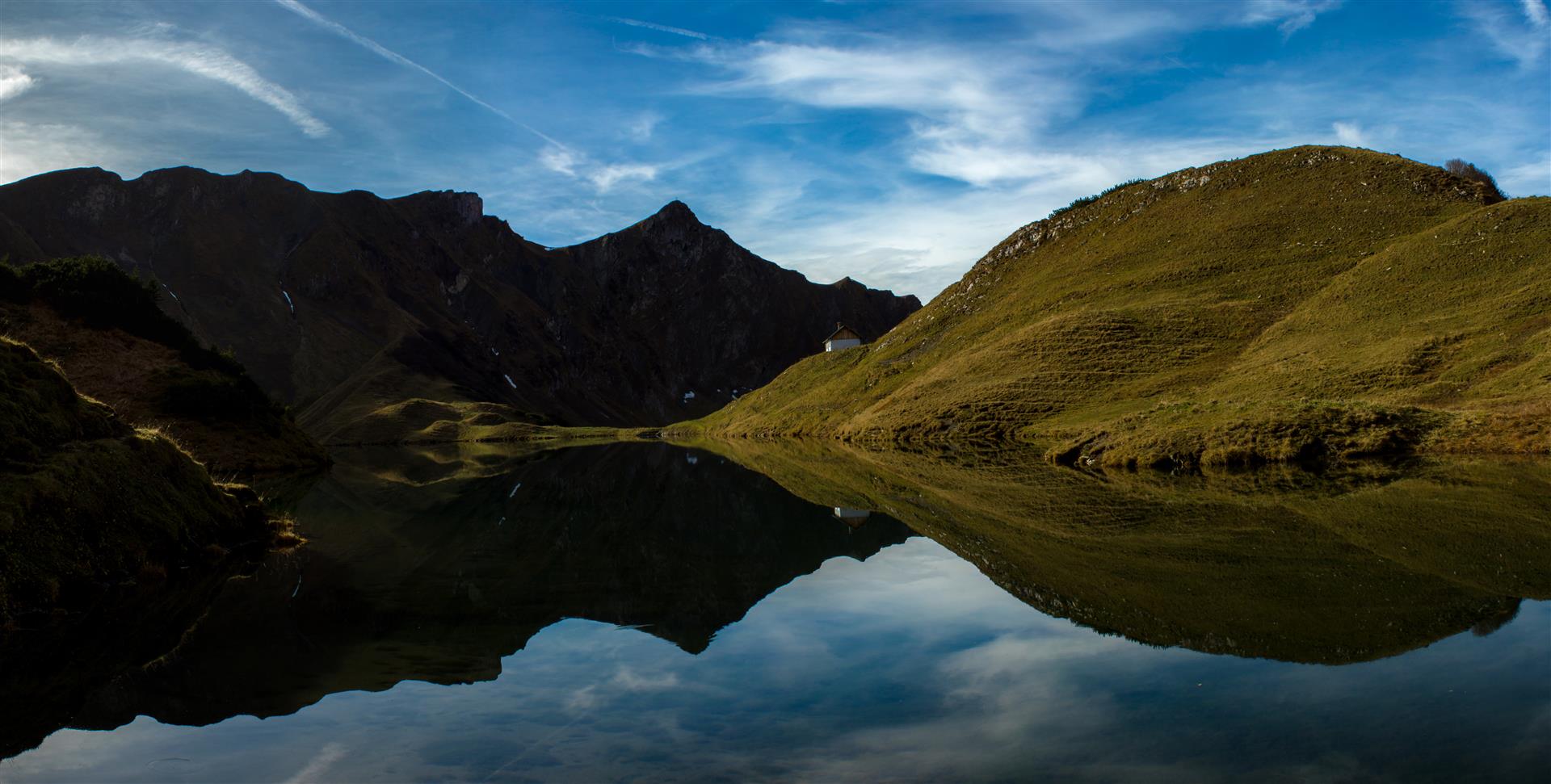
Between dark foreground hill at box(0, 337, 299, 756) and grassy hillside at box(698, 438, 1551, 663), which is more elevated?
dark foreground hill at box(0, 337, 299, 756)

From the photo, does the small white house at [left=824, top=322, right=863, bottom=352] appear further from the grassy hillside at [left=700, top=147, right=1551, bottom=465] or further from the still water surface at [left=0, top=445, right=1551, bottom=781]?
the still water surface at [left=0, top=445, right=1551, bottom=781]

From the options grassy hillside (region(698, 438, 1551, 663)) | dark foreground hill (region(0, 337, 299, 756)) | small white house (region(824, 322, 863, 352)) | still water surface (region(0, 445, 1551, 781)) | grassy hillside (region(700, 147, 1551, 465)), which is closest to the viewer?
still water surface (region(0, 445, 1551, 781))

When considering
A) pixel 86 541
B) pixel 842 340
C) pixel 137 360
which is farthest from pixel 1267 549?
pixel 842 340

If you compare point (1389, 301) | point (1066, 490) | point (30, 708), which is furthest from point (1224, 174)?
point (30, 708)

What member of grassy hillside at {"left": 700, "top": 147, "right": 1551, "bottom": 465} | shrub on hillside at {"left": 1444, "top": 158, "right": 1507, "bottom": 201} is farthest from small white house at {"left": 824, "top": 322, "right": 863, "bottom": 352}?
shrub on hillside at {"left": 1444, "top": 158, "right": 1507, "bottom": 201}

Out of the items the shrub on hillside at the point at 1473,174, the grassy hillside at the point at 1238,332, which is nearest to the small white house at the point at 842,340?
the grassy hillside at the point at 1238,332

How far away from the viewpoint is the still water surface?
8391 mm

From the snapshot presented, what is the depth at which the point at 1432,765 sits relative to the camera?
746 cm

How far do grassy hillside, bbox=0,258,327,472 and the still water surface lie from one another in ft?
154

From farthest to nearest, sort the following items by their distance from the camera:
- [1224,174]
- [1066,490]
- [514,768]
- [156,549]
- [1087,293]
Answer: [1224,174] < [1087,293] < [1066,490] < [156,549] < [514,768]

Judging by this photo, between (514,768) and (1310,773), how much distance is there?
7.18m

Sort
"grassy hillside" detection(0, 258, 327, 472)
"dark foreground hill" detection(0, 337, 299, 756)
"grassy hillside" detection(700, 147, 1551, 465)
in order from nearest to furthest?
"dark foreground hill" detection(0, 337, 299, 756) < "grassy hillside" detection(700, 147, 1551, 465) < "grassy hillside" detection(0, 258, 327, 472)

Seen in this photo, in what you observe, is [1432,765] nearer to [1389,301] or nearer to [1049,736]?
[1049,736]

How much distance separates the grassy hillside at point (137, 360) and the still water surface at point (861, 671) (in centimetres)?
4706
